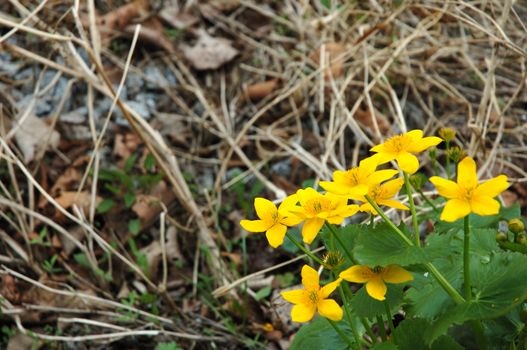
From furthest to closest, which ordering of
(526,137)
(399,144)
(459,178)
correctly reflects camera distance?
(526,137), (399,144), (459,178)

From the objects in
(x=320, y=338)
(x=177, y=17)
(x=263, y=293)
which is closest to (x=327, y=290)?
(x=320, y=338)

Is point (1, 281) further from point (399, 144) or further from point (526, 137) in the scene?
point (526, 137)

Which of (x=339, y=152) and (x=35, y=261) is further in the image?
(x=339, y=152)

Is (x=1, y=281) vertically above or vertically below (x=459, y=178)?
below

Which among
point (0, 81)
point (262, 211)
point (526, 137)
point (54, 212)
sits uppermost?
point (262, 211)

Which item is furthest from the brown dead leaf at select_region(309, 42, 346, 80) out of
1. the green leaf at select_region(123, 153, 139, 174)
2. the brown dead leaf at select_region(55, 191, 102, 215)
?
the brown dead leaf at select_region(55, 191, 102, 215)

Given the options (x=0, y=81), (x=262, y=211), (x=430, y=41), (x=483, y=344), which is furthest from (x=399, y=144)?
(x=0, y=81)
